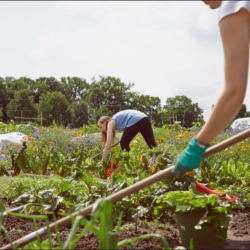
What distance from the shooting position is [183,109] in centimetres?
5228

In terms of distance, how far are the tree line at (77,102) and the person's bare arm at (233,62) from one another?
2847 centimetres

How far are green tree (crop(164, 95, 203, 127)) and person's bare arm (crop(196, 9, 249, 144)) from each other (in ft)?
156

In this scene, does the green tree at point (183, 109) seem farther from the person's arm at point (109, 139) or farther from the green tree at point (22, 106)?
the person's arm at point (109, 139)

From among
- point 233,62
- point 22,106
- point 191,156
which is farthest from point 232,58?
point 22,106

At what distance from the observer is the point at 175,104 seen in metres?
55.9

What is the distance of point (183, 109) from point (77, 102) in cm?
2104

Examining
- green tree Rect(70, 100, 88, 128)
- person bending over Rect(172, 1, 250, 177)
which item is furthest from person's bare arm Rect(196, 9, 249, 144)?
green tree Rect(70, 100, 88, 128)

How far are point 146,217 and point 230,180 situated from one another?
149 cm

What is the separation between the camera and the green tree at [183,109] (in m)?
49.9

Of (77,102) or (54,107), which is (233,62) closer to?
(54,107)

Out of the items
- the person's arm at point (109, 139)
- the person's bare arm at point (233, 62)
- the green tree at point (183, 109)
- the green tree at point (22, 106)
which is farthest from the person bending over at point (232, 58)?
the green tree at point (183, 109)

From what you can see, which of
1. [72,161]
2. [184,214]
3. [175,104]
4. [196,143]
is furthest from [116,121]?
[175,104]

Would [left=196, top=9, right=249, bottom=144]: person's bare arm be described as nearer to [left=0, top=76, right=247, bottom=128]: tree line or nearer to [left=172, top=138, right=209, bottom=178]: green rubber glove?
[left=172, top=138, right=209, bottom=178]: green rubber glove

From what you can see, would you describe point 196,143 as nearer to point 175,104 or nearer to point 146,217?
point 146,217
